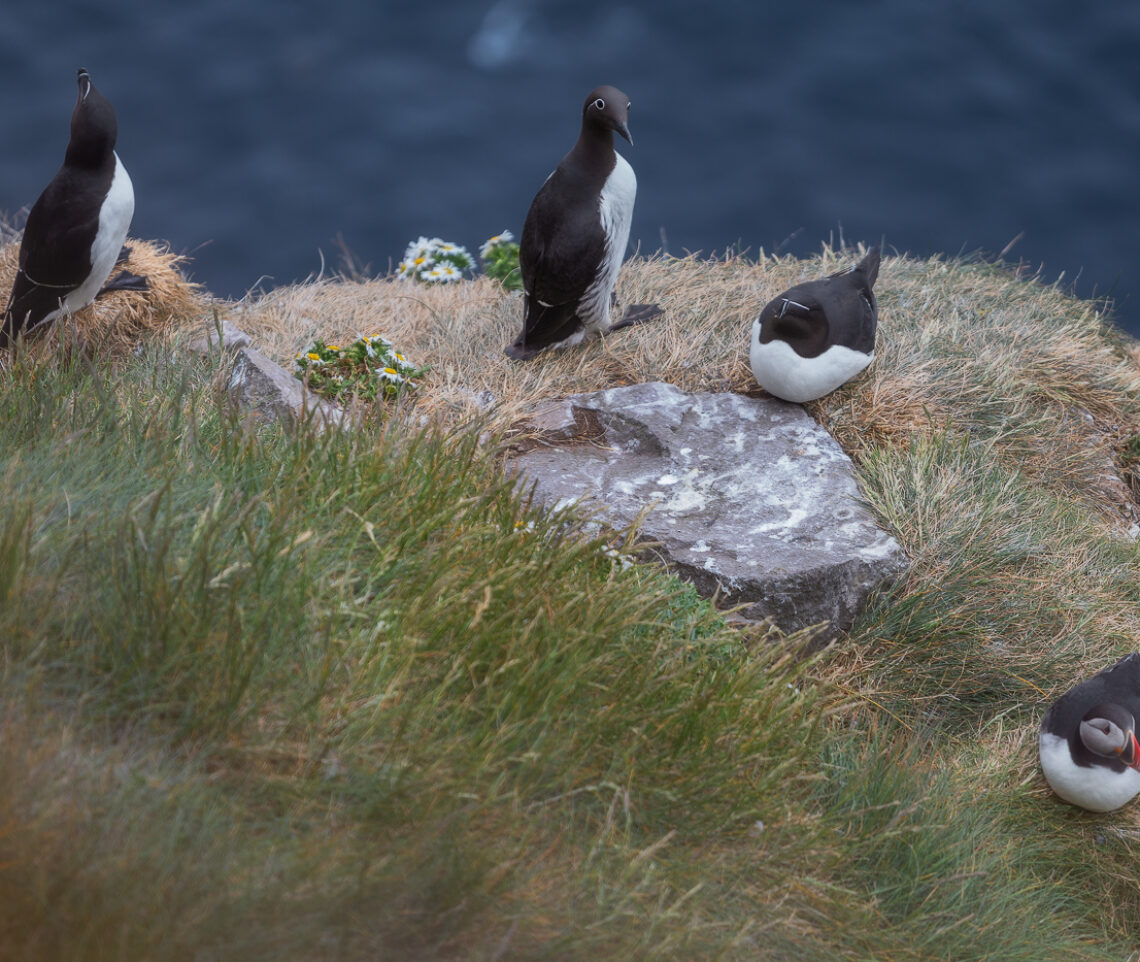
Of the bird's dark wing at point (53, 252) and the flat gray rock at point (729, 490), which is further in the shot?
the bird's dark wing at point (53, 252)

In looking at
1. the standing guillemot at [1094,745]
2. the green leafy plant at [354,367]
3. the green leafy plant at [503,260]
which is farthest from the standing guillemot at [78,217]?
the standing guillemot at [1094,745]

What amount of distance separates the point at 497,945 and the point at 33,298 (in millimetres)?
4600

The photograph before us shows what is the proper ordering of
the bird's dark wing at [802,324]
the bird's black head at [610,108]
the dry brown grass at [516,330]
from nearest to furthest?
the bird's dark wing at [802,324] → the bird's black head at [610,108] → the dry brown grass at [516,330]

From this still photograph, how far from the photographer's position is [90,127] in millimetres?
5305

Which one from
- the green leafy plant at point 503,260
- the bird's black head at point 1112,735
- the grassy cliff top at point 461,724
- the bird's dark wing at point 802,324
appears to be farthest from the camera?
the green leafy plant at point 503,260

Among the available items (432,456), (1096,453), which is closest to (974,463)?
(1096,453)

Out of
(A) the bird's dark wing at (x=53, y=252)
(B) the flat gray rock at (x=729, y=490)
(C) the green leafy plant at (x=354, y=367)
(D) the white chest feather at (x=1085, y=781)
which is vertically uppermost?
(A) the bird's dark wing at (x=53, y=252)

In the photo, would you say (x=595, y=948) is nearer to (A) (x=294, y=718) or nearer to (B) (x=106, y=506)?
(A) (x=294, y=718)

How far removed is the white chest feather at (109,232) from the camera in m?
5.39

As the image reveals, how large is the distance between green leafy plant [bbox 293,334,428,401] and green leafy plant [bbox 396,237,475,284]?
9.12 ft

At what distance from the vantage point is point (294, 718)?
2.42 meters

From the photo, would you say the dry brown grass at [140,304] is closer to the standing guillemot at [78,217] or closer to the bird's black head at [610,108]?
the standing guillemot at [78,217]

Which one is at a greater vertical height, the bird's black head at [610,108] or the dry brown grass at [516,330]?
the bird's black head at [610,108]

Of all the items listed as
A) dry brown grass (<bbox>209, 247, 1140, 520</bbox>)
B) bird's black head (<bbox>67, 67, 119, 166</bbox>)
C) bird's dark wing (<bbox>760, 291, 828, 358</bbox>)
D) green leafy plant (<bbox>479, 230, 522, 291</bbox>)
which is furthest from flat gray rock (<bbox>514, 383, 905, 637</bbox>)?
bird's black head (<bbox>67, 67, 119, 166</bbox>)
